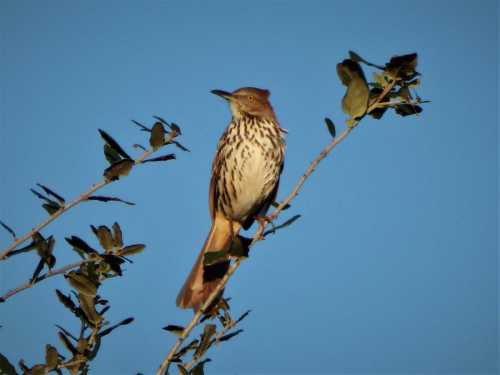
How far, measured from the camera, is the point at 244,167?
6.03 meters

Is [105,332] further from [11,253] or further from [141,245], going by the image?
[11,253]

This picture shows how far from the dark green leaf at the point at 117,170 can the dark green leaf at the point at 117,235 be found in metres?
0.23

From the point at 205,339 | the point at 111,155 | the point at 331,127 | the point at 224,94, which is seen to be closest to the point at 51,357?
the point at 205,339

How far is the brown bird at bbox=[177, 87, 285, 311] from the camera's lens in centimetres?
602

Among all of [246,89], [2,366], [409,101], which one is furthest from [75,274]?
[246,89]

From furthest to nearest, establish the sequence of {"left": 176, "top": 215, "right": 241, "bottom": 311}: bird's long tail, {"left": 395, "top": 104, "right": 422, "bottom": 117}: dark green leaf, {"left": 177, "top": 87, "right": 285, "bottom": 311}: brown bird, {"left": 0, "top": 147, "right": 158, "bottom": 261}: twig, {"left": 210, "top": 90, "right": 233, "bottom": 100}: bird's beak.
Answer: {"left": 210, "top": 90, "right": 233, "bottom": 100}: bird's beak < {"left": 177, "top": 87, "right": 285, "bottom": 311}: brown bird < {"left": 176, "top": 215, "right": 241, "bottom": 311}: bird's long tail < {"left": 395, "top": 104, "right": 422, "bottom": 117}: dark green leaf < {"left": 0, "top": 147, "right": 158, "bottom": 261}: twig

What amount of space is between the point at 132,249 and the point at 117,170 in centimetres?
35

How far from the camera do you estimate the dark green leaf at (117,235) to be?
2.70 m

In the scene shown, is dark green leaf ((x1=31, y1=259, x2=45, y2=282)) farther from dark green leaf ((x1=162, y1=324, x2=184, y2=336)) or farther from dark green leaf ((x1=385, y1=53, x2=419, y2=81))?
dark green leaf ((x1=385, y1=53, x2=419, y2=81))

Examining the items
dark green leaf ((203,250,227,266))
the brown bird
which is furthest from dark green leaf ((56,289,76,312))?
the brown bird

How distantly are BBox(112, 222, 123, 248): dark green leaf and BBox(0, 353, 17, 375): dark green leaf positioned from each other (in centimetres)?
62

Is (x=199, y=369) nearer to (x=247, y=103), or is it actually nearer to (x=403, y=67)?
(x=403, y=67)

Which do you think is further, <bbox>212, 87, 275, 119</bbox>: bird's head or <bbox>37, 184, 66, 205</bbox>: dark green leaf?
<bbox>212, 87, 275, 119</bbox>: bird's head

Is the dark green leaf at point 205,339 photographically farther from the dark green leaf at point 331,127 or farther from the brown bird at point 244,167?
the brown bird at point 244,167
